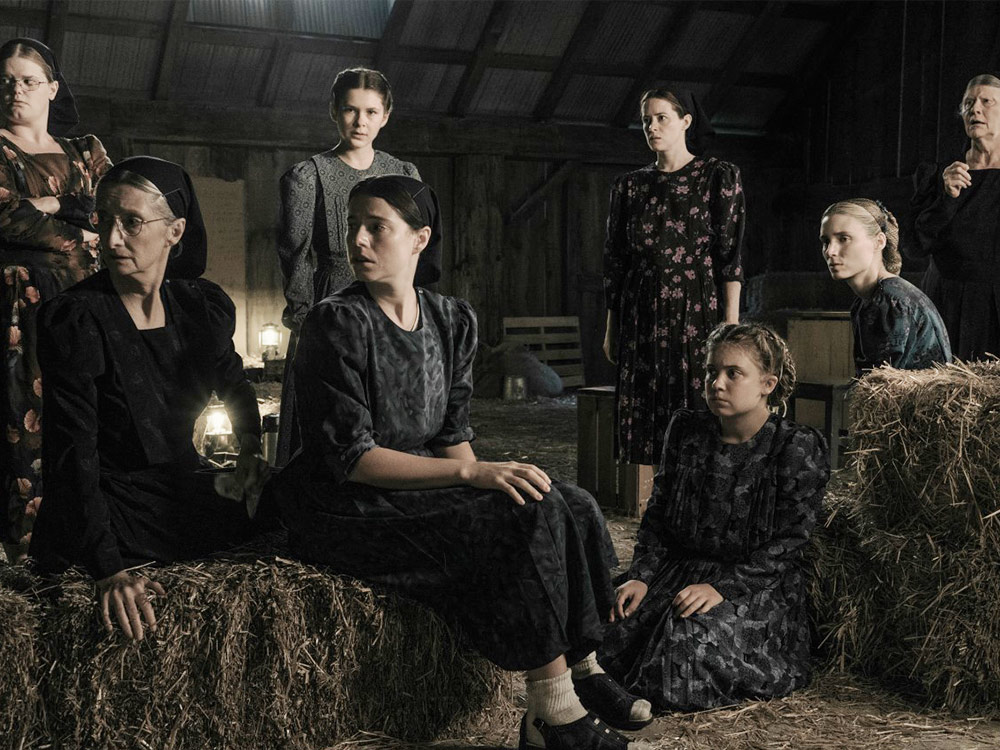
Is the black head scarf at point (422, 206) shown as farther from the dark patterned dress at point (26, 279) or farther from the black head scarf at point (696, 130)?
the black head scarf at point (696, 130)

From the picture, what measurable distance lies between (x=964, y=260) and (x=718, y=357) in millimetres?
1728

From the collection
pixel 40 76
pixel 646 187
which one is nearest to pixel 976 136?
pixel 646 187

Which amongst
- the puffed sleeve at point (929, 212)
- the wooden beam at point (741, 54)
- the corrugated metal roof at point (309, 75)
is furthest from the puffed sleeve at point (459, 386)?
the wooden beam at point (741, 54)

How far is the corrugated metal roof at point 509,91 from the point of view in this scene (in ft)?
33.2

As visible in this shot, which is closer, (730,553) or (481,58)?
(730,553)

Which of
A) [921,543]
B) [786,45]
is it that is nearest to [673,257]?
[921,543]

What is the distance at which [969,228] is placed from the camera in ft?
13.8

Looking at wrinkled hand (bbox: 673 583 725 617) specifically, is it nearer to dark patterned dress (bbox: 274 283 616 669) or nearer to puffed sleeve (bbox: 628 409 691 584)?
puffed sleeve (bbox: 628 409 691 584)

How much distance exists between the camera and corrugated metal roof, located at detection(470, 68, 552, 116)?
10.1 metres

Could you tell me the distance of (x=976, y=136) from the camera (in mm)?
4113

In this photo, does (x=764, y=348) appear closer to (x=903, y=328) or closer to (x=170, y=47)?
(x=903, y=328)

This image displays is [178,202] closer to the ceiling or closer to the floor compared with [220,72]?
closer to the floor

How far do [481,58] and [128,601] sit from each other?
8.12 m

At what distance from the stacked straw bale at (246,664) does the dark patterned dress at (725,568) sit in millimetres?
599
